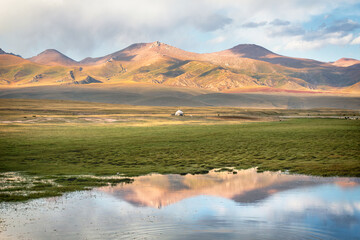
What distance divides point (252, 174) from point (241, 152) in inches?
404

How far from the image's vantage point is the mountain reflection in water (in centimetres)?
1766

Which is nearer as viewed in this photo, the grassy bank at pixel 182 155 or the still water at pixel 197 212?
the still water at pixel 197 212

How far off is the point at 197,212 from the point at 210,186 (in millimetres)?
5209

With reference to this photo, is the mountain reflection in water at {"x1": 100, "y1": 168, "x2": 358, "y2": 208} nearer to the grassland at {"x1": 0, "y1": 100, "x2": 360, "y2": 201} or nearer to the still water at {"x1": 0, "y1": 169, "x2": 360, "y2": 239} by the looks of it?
the still water at {"x1": 0, "y1": 169, "x2": 360, "y2": 239}

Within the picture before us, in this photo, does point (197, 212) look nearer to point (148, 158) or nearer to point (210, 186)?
point (210, 186)

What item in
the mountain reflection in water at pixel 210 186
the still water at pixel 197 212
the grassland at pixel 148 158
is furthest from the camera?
the grassland at pixel 148 158

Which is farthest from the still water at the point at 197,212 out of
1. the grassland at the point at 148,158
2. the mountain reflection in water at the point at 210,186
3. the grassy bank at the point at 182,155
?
the grassy bank at the point at 182,155

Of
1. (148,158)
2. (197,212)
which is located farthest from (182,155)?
(197,212)

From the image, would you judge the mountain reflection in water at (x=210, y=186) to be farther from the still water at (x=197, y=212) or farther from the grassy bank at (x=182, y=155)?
the grassy bank at (x=182, y=155)

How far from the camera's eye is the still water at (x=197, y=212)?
1261cm

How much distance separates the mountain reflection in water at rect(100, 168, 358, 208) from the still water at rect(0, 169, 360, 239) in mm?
50

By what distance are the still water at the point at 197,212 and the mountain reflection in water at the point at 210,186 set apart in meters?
0.05

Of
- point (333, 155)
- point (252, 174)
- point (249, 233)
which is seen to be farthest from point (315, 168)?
point (249, 233)

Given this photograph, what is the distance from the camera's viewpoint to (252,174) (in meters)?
23.7
